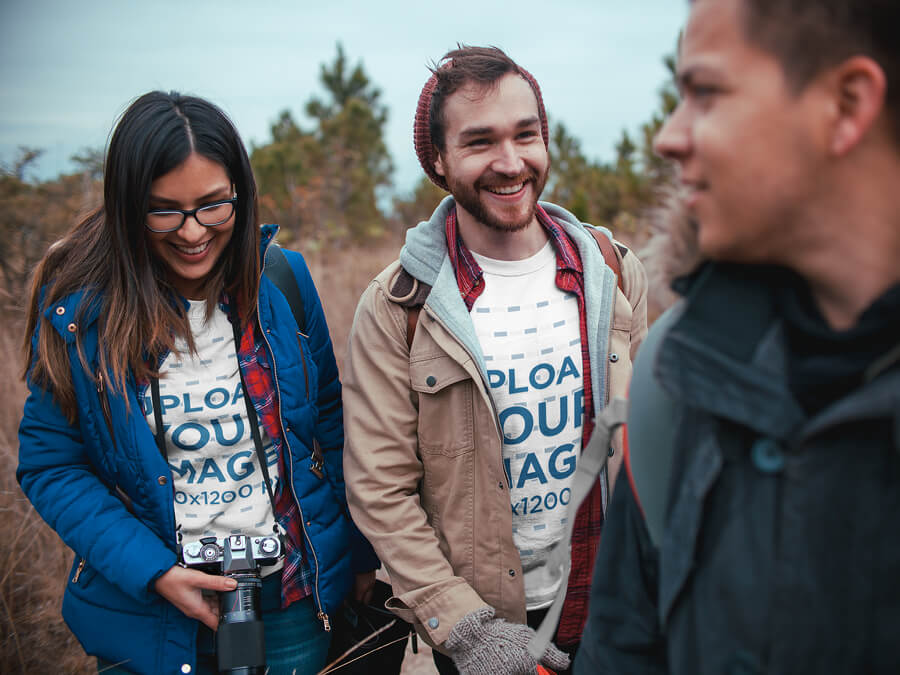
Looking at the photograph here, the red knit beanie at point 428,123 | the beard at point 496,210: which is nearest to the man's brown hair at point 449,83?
the red knit beanie at point 428,123

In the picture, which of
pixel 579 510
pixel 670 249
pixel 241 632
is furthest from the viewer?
pixel 579 510

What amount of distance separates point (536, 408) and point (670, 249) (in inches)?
36.4

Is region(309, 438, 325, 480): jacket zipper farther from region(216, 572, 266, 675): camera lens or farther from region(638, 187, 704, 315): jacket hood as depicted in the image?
region(638, 187, 704, 315): jacket hood

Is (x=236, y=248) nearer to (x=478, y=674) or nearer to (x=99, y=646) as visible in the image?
(x=99, y=646)

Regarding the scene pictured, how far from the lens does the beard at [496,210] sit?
2.04m

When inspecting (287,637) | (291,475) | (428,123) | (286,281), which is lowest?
(287,637)

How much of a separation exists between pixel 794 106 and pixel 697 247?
262mm

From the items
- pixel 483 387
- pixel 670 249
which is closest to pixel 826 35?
pixel 670 249

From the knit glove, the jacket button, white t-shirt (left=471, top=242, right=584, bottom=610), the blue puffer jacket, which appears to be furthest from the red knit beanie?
the jacket button

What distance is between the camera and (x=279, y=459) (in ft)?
6.78

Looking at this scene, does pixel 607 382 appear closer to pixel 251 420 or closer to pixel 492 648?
pixel 492 648

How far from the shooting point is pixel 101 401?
74.6 inches

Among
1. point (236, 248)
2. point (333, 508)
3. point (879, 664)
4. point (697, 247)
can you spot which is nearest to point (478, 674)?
point (333, 508)

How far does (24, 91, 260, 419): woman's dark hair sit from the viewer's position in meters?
1.88
